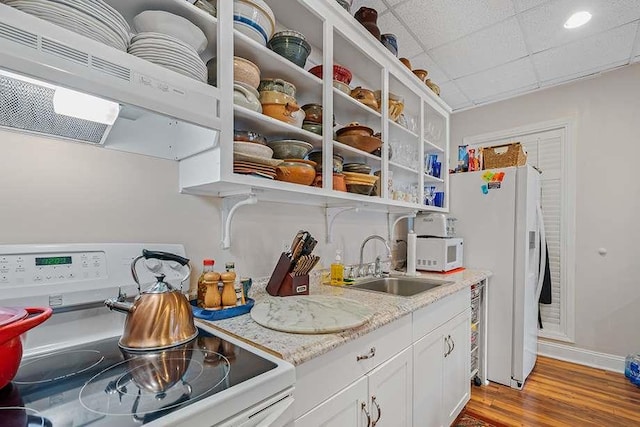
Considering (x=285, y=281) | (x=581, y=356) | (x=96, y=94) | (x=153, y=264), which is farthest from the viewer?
(x=581, y=356)

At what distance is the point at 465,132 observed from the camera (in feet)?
11.8

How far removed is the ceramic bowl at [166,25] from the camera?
3.09ft

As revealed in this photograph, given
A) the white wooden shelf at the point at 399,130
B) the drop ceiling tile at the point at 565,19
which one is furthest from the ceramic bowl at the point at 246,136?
the drop ceiling tile at the point at 565,19

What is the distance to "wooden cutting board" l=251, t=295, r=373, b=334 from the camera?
1.00 m

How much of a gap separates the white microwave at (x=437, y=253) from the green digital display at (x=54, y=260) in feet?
7.29

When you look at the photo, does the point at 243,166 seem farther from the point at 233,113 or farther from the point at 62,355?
the point at 62,355

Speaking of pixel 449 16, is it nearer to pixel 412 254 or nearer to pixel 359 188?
pixel 359 188

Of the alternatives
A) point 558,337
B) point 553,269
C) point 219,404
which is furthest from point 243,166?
point 558,337

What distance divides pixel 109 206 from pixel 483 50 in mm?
2720

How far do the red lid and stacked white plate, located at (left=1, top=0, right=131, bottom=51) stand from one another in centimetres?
67

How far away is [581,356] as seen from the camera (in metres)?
A: 2.81

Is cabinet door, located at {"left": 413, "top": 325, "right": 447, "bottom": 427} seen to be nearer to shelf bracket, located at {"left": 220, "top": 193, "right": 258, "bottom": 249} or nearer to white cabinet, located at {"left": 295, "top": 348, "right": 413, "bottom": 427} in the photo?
white cabinet, located at {"left": 295, "top": 348, "right": 413, "bottom": 427}

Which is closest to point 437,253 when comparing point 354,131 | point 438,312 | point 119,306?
point 438,312

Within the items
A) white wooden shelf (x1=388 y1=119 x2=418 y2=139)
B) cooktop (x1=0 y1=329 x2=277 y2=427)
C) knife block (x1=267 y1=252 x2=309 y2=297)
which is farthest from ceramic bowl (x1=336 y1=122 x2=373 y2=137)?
cooktop (x1=0 y1=329 x2=277 y2=427)
